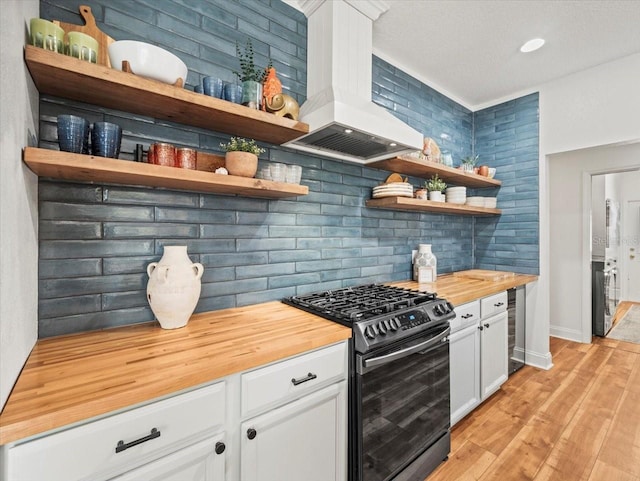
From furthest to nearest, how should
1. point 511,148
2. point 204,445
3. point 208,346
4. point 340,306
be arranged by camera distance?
1. point 511,148
2. point 340,306
3. point 208,346
4. point 204,445

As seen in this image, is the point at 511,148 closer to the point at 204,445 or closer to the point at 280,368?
the point at 280,368

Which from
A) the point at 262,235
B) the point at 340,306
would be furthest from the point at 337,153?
the point at 340,306

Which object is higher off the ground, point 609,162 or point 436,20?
point 436,20

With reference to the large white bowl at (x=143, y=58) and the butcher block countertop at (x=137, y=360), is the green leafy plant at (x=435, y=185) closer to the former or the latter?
the butcher block countertop at (x=137, y=360)

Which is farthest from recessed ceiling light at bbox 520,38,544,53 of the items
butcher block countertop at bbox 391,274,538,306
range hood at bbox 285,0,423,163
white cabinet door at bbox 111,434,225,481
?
white cabinet door at bbox 111,434,225,481

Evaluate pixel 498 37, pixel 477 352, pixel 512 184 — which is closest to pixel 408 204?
pixel 477 352

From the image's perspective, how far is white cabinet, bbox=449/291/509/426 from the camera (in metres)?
2.01

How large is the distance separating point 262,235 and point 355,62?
1230 millimetres

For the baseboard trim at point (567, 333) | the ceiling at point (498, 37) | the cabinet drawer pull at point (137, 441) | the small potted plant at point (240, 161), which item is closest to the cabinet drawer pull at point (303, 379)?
the cabinet drawer pull at point (137, 441)

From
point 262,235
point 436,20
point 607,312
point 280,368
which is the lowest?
point 607,312

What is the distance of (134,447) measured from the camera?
0.82 metres

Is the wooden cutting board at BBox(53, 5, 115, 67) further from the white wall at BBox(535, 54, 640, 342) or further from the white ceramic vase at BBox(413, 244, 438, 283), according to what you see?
the white wall at BBox(535, 54, 640, 342)

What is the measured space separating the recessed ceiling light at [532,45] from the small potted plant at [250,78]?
2.11 m

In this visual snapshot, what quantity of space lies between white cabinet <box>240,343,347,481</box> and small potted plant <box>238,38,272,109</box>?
121cm
